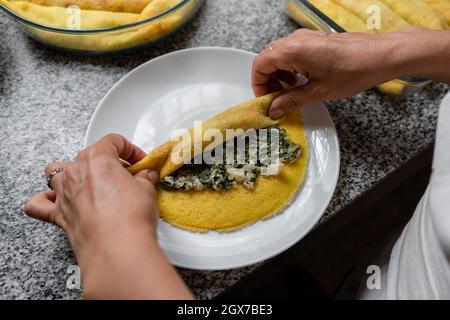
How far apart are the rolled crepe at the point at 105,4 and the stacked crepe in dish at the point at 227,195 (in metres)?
0.31

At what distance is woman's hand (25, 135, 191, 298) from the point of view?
51 cm

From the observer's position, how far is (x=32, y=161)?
80 centimetres

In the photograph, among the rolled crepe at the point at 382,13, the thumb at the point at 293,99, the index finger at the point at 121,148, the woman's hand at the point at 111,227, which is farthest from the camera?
the rolled crepe at the point at 382,13

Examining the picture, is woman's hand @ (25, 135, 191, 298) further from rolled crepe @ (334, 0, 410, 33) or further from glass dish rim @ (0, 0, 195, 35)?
rolled crepe @ (334, 0, 410, 33)

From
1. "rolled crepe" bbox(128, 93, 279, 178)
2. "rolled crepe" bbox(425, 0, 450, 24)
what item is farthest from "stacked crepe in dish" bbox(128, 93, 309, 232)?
"rolled crepe" bbox(425, 0, 450, 24)

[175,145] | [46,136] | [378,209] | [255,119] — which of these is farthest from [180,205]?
[378,209]

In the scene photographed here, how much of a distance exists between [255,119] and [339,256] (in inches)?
27.9

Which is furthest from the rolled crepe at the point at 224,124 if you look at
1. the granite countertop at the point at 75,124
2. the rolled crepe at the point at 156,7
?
the rolled crepe at the point at 156,7

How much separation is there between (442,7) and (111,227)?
815 mm

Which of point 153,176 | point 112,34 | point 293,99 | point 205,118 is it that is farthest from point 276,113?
point 112,34

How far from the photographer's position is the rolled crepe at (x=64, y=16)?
850mm

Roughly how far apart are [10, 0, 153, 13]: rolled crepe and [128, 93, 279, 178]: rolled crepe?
31cm

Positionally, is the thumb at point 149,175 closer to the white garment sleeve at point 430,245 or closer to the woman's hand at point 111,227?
the woman's hand at point 111,227

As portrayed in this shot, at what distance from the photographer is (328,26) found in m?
0.86
